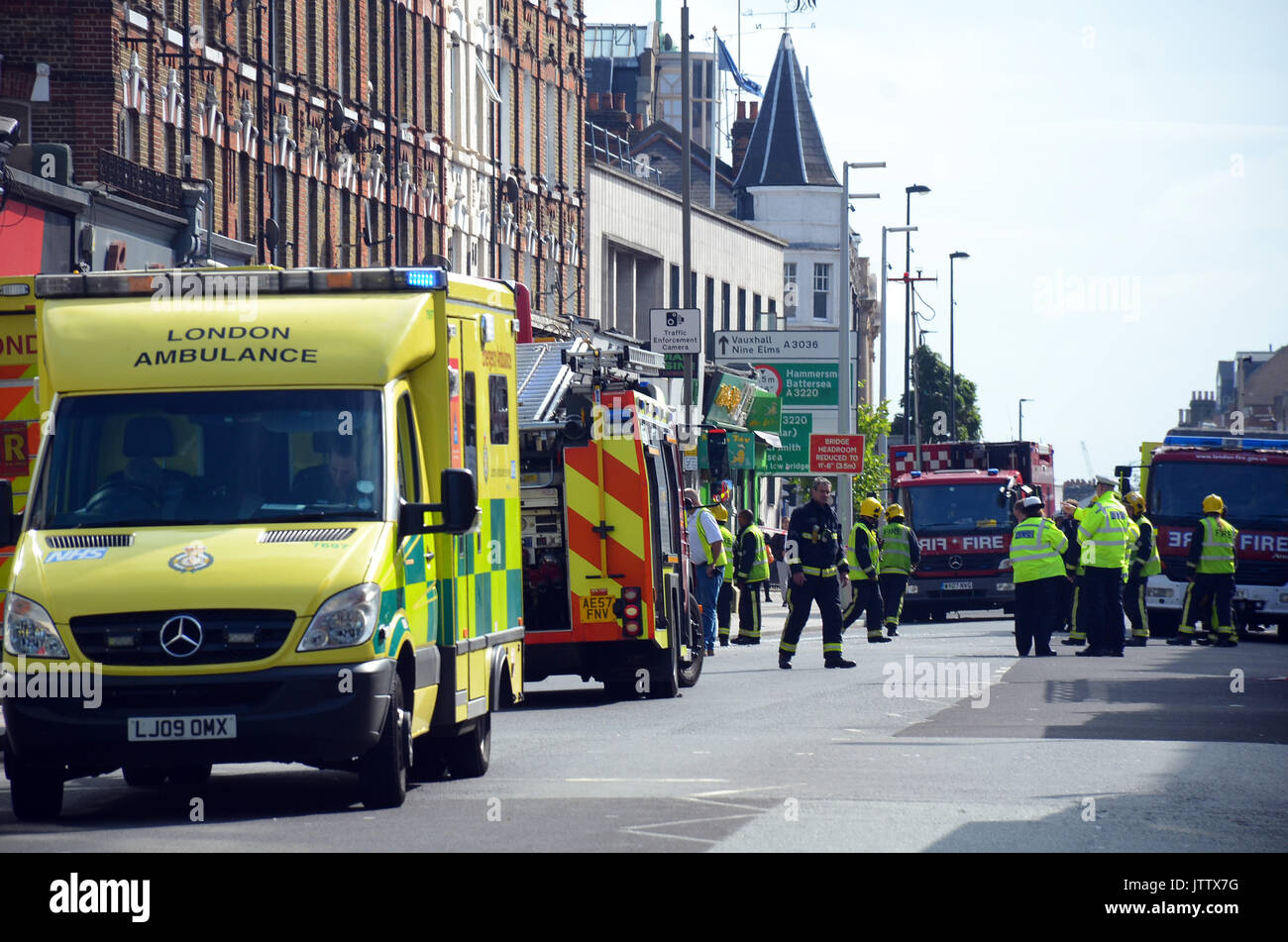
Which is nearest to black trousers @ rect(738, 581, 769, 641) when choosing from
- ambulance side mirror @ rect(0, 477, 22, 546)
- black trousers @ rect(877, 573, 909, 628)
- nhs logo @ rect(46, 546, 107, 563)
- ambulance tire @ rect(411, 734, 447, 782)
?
black trousers @ rect(877, 573, 909, 628)

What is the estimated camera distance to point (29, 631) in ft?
35.3

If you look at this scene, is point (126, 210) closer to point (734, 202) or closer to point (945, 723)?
point (945, 723)

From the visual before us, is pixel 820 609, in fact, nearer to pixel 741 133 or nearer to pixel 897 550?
pixel 897 550

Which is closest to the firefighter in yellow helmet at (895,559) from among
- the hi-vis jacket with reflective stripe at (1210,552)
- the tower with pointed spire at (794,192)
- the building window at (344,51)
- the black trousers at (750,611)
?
the black trousers at (750,611)

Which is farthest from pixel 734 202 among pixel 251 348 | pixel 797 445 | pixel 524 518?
pixel 251 348

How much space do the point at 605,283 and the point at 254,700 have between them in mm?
45423

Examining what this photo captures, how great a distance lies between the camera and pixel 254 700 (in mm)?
10703

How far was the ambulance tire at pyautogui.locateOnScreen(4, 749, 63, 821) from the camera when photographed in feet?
36.1

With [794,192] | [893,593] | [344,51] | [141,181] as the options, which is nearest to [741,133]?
[794,192]

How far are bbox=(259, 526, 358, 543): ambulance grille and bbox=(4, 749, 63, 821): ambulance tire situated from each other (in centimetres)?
149

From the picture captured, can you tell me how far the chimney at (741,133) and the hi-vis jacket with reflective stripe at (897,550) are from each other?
2348 inches

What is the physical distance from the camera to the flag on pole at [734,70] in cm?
8444

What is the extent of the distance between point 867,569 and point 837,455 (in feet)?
57.4
